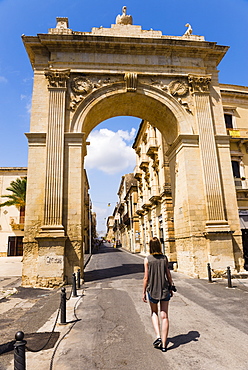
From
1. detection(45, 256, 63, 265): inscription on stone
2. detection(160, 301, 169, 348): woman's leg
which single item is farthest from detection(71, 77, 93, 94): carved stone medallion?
detection(160, 301, 169, 348): woman's leg

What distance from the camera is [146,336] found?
4812 mm

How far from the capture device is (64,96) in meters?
12.6

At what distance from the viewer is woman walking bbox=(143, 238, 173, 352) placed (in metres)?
4.09

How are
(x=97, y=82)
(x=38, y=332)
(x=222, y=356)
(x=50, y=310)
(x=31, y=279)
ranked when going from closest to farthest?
(x=222, y=356), (x=38, y=332), (x=50, y=310), (x=31, y=279), (x=97, y=82)

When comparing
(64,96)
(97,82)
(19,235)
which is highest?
(97,82)

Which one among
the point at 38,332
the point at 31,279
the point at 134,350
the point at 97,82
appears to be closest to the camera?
the point at 134,350

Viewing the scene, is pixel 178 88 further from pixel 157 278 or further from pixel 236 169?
pixel 157 278

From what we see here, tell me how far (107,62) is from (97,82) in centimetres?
121

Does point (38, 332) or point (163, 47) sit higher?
point (163, 47)

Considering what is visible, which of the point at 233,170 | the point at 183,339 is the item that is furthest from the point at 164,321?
the point at 233,170

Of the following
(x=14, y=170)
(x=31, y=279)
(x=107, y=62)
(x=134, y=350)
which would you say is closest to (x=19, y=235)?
(x=14, y=170)

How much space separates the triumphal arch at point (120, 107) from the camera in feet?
37.5

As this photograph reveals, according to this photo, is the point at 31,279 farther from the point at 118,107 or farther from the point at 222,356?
the point at 118,107

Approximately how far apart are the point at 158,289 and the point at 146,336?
133cm
